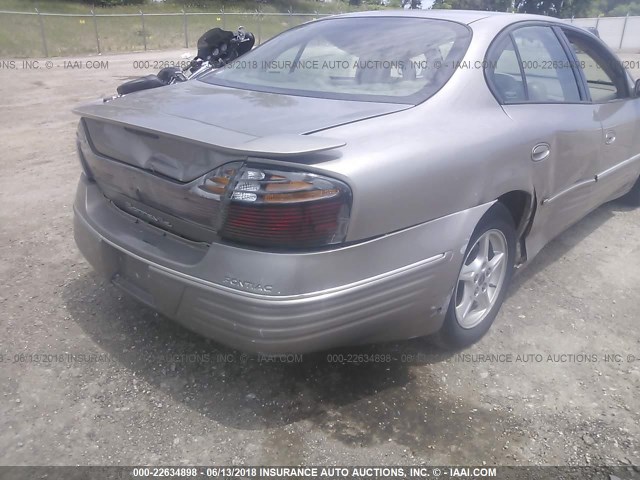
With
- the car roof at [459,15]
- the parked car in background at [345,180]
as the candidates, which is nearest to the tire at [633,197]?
the parked car in background at [345,180]

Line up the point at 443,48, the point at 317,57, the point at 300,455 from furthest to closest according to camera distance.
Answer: the point at 317,57 → the point at 443,48 → the point at 300,455

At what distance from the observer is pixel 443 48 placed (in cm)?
275

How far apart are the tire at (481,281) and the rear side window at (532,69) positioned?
642 millimetres

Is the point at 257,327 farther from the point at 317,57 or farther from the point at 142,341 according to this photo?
the point at 317,57

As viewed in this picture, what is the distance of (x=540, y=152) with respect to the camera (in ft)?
9.41

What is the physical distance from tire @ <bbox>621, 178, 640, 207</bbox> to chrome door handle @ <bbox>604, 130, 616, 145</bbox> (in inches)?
55.1

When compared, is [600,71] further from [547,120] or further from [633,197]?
→ [547,120]

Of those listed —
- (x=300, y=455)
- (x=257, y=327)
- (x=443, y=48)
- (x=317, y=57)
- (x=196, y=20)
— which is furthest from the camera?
(x=196, y=20)

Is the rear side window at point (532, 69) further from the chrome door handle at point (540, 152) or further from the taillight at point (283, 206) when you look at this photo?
the taillight at point (283, 206)

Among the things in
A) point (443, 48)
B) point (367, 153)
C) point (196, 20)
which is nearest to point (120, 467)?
point (367, 153)

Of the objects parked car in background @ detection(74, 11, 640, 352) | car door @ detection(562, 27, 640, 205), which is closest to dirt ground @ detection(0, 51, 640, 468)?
parked car in background @ detection(74, 11, 640, 352)

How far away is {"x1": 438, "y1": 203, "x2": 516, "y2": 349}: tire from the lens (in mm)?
2662

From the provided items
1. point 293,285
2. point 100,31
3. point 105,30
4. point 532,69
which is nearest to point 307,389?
point 293,285

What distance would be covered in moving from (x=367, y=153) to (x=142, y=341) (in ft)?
5.11
